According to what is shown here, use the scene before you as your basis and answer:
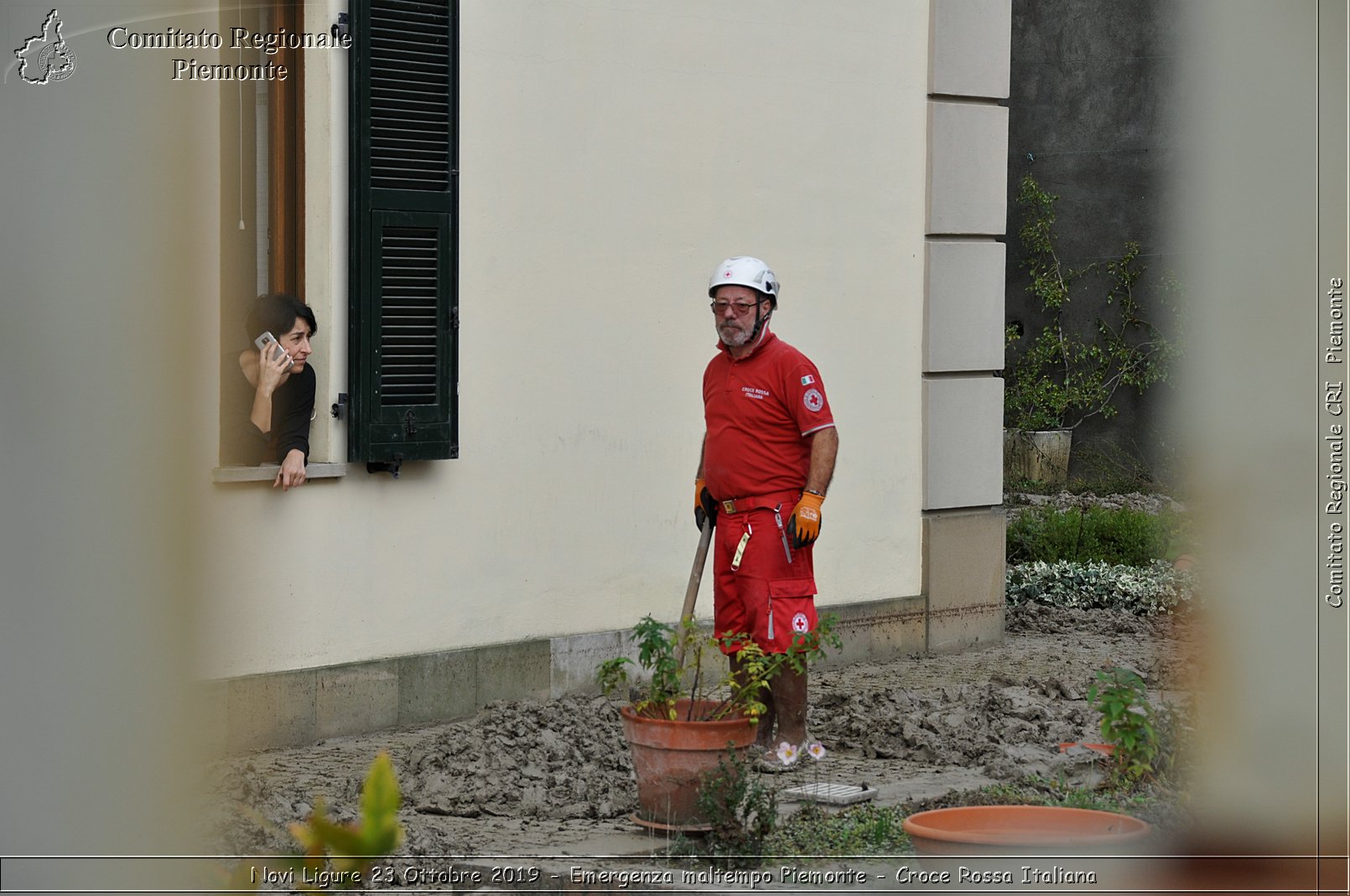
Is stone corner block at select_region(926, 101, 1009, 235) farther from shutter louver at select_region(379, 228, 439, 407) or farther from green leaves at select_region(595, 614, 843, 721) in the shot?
green leaves at select_region(595, 614, 843, 721)

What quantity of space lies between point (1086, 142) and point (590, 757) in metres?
13.7

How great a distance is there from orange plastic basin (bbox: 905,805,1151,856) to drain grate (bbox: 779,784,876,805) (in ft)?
3.82

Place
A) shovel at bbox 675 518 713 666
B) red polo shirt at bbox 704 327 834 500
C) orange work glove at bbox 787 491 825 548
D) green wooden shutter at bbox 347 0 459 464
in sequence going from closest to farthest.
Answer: shovel at bbox 675 518 713 666 → orange work glove at bbox 787 491 825 548 → red polo shirt at bbox 704 327 834 500 → green wooden shutter at bbox 347 0 459 464

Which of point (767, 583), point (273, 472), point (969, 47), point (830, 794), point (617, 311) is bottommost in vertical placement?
point (830, 794)

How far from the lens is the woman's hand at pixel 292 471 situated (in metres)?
6.46

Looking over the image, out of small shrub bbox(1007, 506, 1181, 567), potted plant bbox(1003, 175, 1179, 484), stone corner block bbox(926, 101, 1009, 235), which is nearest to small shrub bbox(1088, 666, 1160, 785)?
stone corner block bbox(926, 101, 1009, 235)

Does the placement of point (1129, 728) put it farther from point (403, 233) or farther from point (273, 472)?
point (403, 233)

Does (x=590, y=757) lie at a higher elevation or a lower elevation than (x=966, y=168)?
lower

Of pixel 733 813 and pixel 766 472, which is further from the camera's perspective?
pixel 766 472

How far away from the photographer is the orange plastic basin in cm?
416

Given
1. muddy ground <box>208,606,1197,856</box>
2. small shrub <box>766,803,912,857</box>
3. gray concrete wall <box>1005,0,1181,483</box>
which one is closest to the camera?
small shrub <box>766,803,912,857</box>

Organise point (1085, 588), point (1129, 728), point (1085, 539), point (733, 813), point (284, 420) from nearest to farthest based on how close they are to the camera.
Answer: point (733, 813) → point (1129, 728) → point (284, 420) → point (1085, 588) → point (1085, 539)

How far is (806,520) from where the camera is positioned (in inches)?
244

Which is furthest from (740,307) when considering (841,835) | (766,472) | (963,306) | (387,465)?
(963,306)
